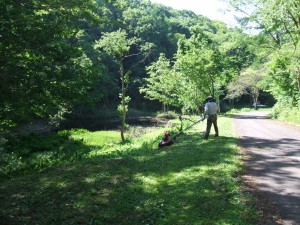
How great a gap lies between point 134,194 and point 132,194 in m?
0.05

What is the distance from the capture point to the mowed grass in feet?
19.0

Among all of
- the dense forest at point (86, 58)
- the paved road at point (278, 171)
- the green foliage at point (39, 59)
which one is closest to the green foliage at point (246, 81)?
the dense forest at point (86, 58)

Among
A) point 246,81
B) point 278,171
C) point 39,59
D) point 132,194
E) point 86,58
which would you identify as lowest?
point 132,194

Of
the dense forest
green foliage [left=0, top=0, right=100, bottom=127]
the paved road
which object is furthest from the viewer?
the dense forest

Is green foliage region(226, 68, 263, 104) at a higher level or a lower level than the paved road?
higher

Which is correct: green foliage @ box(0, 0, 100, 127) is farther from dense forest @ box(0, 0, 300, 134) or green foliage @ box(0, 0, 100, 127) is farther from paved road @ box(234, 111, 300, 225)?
paved road @ box(234, 111, 300, 225)

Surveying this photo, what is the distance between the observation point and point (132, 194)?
23.0 feet

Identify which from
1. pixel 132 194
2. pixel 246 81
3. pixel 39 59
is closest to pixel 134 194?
pixel 132 194

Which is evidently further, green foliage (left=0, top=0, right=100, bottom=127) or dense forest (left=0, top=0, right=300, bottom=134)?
dense forest (left=0, top=0, right=300, bottom=134)

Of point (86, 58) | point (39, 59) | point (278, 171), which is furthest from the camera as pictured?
point (86, 58)

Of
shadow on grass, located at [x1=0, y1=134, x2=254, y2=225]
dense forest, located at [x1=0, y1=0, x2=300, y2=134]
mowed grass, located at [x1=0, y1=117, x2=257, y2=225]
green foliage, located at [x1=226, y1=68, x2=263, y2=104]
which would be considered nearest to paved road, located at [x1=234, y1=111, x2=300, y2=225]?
mowed grass, located at [x1=0, y1=117, x2=257, y2=225]

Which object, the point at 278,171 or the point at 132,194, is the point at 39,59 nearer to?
the point at 132,194

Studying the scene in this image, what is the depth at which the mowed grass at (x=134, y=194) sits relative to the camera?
5.79m

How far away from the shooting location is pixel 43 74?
10.8 m
